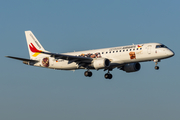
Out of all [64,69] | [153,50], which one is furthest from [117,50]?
[64,69]

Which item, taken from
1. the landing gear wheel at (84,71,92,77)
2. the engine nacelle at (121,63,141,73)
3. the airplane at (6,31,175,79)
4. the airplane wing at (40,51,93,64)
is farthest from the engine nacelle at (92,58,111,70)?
the engine nacelle at (121,63,141,73)

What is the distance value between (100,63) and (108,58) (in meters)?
2.08

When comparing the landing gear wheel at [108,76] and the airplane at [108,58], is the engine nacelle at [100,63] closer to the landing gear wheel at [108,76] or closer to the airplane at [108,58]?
the airplane at [108,58]

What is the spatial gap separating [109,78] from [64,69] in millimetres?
8199

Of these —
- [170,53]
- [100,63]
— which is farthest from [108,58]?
[170,53]

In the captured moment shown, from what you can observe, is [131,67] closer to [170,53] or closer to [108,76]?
[108,76]

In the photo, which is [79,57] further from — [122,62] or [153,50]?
[153,50]

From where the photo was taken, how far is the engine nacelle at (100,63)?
5509 cm

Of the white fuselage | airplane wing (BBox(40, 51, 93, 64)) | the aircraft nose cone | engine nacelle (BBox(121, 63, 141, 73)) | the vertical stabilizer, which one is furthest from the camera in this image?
the vertical stabilizer

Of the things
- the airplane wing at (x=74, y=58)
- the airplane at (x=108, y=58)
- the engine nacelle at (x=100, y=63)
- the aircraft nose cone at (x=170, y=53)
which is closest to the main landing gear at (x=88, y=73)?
the airplane at (x=108, y=58)

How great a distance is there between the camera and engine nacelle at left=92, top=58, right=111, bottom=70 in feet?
181

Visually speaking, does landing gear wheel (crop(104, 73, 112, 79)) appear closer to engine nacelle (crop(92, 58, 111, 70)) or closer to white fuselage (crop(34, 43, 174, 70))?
white fuselage (crop(34, 43, 174, 70))

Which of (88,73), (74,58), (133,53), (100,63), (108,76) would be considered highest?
(133,53)

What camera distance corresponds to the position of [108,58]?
186ft
